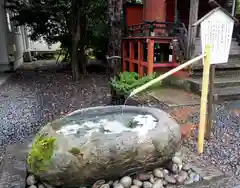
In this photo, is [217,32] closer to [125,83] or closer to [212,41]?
[212,41]

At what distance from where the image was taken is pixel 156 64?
20.5ft

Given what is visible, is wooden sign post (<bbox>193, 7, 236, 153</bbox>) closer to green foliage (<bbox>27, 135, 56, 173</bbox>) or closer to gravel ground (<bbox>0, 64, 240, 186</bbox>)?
gravel ground (<bbox>0, 64, 240, 186</bbox>)

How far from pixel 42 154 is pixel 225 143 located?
2324mm

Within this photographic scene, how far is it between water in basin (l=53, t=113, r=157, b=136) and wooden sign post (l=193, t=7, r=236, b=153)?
2.20 ft

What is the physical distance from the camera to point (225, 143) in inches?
129

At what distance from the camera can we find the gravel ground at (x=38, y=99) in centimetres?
410

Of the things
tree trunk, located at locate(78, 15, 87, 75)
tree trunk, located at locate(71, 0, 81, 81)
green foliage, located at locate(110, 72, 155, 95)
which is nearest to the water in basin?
green foliage, located at locate(110, 72, 155, 95)

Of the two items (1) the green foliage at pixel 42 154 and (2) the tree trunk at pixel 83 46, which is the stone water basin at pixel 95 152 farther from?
(2) the tree trunk at pixel 83 46

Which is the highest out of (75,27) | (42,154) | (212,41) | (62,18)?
(62,18)

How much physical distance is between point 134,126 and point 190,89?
Answer: 303cm

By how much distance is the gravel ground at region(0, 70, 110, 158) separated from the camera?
4.10 m

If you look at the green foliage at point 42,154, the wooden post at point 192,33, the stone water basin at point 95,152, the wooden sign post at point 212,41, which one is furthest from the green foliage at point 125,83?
the green foliage at point 42,154

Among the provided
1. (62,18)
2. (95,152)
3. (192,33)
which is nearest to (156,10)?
(192,33)

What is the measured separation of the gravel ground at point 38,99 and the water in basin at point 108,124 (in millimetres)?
1168
